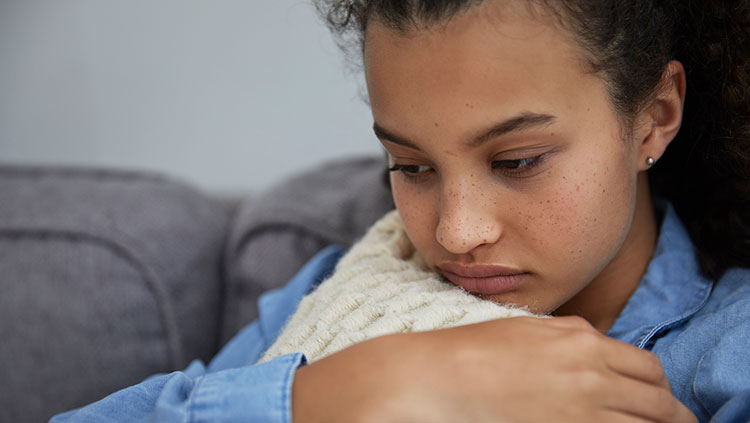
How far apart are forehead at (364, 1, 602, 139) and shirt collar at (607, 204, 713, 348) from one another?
32 centimetres

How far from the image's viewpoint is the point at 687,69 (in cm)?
102

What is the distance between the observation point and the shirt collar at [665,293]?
980mm

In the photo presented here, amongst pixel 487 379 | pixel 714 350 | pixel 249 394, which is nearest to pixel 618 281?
pixel 714 350

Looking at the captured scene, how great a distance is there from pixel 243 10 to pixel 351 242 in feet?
2.34

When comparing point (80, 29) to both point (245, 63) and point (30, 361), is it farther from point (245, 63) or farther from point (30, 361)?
point (30, 361)

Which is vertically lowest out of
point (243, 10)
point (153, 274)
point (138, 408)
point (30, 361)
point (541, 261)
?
point (30, 361)

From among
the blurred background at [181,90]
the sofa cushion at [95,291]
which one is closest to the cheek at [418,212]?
the sofa cushion at [95,291]

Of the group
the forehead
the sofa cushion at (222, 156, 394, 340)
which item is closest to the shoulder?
the forehead

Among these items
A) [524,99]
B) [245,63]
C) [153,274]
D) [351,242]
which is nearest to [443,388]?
[524,99]

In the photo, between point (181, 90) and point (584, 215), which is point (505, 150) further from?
point (181, 90)

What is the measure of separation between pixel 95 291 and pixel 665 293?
0.93 meters

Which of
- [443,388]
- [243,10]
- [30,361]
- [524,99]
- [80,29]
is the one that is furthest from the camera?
[80,29]

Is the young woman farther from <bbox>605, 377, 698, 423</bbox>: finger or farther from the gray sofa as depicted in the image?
the gray sofa

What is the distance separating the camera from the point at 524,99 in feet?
2.66
